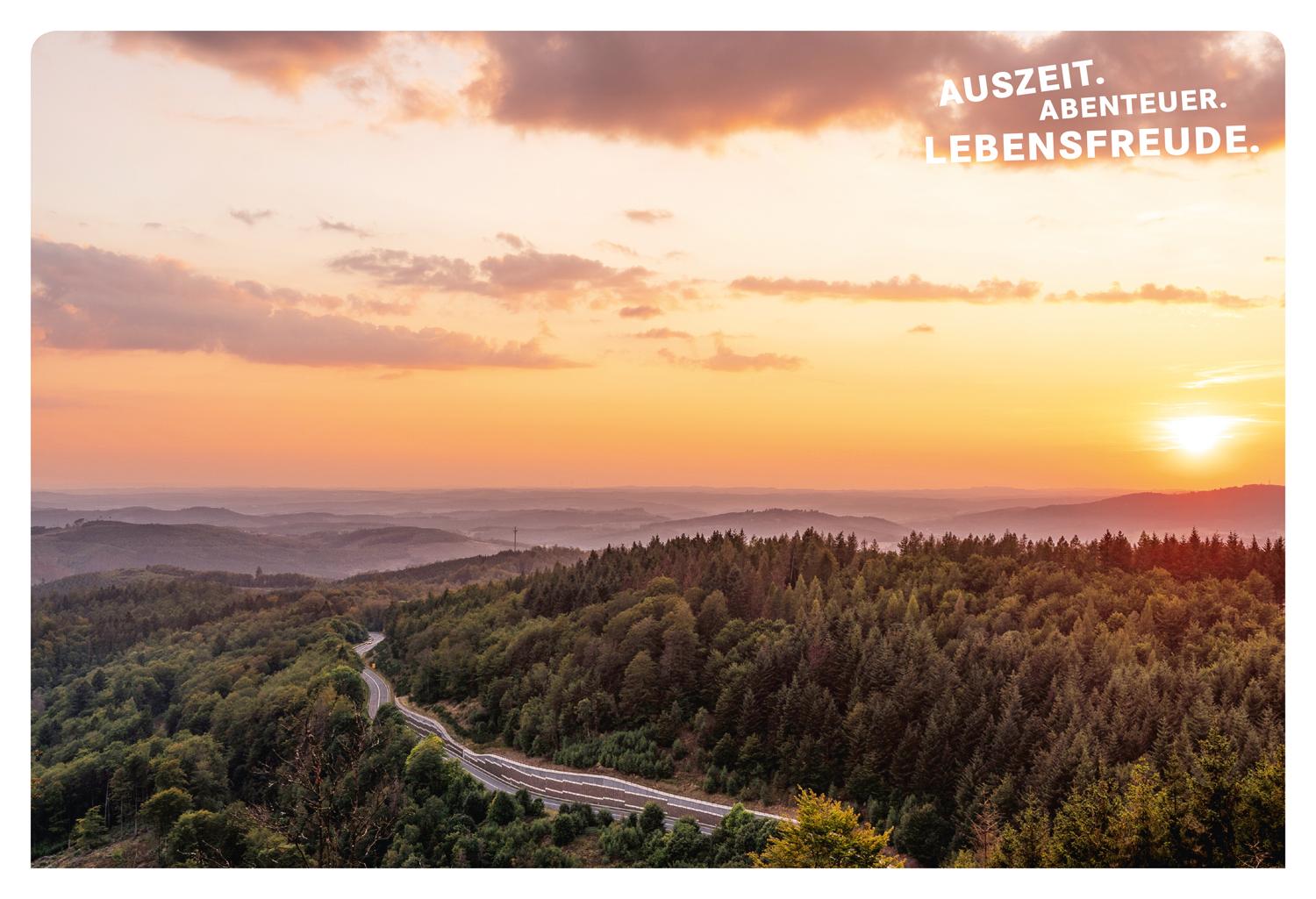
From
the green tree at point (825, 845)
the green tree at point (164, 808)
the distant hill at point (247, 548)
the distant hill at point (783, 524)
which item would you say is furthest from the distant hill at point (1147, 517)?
the green tree at point (164, 808)

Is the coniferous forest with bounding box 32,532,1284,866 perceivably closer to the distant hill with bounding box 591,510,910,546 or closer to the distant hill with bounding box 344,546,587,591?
the distant hill with bounding box 591,510,910,546

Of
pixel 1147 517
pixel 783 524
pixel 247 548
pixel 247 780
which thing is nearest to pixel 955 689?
pixel 1147 517

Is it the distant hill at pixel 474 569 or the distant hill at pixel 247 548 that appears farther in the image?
the distant hill at pixel 474 569

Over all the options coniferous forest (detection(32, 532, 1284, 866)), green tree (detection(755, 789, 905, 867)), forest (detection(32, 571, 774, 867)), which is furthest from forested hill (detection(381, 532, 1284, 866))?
forest (detection(32, 571, 774, 867))

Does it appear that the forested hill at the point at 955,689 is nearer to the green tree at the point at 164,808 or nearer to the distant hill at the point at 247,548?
the distant hill at the point at 247,548

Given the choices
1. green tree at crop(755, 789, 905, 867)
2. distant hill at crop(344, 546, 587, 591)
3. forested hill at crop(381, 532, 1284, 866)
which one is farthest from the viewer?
distant hill at crop(344, 546, 587, 591)
